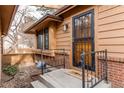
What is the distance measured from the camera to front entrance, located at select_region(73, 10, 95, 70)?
13.7ft

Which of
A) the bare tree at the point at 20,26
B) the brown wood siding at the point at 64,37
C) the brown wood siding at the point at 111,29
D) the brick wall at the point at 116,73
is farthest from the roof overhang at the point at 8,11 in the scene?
the bare tree at the point at 20,26

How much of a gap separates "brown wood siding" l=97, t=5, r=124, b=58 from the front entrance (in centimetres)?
34

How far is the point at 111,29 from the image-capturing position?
139 inches

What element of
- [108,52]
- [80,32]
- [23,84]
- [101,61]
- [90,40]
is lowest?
[23,84]

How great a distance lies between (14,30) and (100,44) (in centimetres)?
1348

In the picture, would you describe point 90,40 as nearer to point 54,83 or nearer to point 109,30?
point 109,30

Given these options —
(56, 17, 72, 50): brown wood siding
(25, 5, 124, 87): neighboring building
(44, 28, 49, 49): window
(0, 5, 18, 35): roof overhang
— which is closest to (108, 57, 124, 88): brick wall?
(25, 5, 124, 87): neighboring building

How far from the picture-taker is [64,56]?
5473 millimetres

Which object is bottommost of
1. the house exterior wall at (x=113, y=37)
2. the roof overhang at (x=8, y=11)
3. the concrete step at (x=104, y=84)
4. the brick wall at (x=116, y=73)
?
the concrete step at (x=104, y=84)

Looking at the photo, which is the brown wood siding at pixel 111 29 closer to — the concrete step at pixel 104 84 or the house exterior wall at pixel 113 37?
the house exterior wall at pixel 113 37

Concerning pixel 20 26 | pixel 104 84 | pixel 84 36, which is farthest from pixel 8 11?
pixel 20 26

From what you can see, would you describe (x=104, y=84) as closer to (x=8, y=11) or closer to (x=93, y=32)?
(x=93, y=32)

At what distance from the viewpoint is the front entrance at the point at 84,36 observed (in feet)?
13.7
